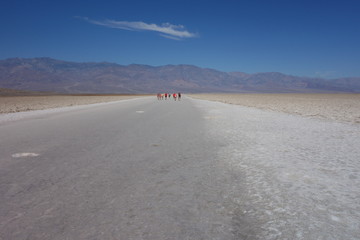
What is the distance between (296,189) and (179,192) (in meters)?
1.37

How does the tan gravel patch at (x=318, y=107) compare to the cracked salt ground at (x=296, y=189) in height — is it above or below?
below

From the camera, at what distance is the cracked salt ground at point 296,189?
2.34m

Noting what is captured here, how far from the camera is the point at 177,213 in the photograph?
103 inches

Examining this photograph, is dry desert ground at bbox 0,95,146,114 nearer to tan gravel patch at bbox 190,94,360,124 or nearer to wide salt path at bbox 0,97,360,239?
wide salt path at bbox 0,97,360,239

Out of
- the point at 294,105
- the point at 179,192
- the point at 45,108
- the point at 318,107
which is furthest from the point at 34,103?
the point at 179,192

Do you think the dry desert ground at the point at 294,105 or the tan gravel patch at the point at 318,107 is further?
the dry desert ground at the point at 294,105

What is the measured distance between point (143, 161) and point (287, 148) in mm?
2986

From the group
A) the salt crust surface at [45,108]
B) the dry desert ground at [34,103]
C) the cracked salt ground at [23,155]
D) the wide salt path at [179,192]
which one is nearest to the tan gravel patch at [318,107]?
the wide salt path at [179,192]

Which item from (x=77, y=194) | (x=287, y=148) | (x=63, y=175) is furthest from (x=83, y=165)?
(x=287, y=148)

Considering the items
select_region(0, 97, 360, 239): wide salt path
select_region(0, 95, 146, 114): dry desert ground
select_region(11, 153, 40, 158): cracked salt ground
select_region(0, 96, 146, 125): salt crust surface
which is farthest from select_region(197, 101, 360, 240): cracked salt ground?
select_region(0, 95, 146, 114): dry desert ground

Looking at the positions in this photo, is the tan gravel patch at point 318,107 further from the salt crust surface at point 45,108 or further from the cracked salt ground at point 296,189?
the salt crust surface at point 45,108

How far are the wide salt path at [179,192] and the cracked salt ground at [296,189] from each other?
0.03ft

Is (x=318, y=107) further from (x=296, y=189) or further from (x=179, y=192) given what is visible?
(x=179, y=192)

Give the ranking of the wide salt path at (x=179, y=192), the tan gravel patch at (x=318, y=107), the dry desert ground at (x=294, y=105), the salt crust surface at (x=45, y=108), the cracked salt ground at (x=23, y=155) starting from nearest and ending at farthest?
the wide salt path at (x=179, y=192)
the cracked salt ground at (x=23, y=155)
the salt crust surface at (x=45, y=108)
the tan gravel patch at (x=318, y=107)
the dry desert ground at (x=294, y=105)
